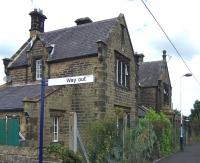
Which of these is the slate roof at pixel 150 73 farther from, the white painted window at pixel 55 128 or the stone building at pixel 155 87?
the white painted window at pixel 55 128

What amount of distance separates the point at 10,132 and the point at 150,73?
88.2ft

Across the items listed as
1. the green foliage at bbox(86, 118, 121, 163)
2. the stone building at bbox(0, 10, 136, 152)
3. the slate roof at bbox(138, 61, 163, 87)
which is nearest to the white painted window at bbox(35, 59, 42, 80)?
the stone building at bbox(0, 10, 136, 152)

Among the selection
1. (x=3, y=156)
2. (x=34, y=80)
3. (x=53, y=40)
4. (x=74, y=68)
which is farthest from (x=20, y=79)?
(x=3, y=156)

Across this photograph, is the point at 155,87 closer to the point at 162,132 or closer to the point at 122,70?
the point at 122,70

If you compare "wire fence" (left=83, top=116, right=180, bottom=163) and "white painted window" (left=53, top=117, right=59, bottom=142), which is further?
"white painted window" (left=53, top=117, right=59, bottom=142)

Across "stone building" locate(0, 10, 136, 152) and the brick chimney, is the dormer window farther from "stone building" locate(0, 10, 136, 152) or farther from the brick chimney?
the brick chimney

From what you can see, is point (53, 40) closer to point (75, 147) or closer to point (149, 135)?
point (149, 135)

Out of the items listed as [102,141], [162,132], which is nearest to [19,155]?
[102,141]

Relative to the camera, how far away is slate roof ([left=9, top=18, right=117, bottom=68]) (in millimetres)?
23734

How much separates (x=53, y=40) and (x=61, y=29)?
2.27m

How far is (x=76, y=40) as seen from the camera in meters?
25.5

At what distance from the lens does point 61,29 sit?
2894 cm

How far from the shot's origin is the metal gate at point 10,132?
14045 mm

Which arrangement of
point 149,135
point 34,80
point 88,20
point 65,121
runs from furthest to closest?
point 88,20, point 34,80, point 65,121, point 149,135
